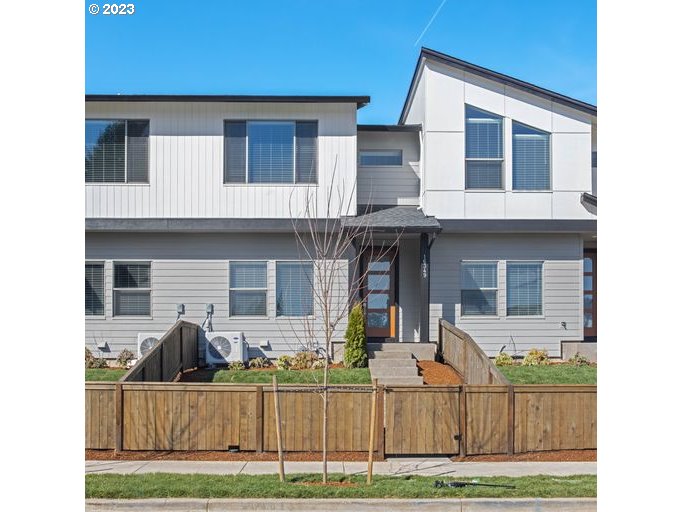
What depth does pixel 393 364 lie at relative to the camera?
12.2 metres

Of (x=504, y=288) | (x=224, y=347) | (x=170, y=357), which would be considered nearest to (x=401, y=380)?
(x=504, y=288)

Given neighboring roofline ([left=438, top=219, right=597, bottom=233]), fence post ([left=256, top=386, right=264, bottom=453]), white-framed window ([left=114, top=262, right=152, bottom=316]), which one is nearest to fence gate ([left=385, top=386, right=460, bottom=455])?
fence post ([left=256, top=386, right=264, bottom=453])

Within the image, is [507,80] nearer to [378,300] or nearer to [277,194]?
[277,194]

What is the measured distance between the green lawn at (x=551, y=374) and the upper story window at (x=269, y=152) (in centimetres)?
525

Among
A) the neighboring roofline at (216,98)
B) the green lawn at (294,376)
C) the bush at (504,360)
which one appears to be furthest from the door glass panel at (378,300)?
the neighboring roofline at (216,98)

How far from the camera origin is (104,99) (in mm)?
13031

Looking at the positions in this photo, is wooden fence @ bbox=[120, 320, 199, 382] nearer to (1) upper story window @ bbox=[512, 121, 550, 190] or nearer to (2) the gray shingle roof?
(2) the gray shingle roof

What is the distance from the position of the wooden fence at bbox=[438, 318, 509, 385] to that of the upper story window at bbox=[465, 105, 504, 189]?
290 cm

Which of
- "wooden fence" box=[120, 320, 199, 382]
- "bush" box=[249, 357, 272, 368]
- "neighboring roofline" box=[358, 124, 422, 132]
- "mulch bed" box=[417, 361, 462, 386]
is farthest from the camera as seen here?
"neighboring roofline" box=[358, 124, 422, 132]

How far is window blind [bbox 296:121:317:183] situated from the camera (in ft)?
43.9

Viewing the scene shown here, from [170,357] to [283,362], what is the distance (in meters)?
2.23
